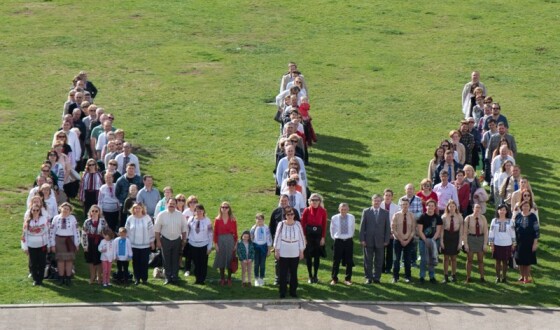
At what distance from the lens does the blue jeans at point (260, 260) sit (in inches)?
1121

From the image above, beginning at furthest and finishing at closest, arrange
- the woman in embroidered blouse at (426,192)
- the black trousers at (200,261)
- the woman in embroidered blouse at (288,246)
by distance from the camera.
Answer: the woman in embroidered blouse at (426,192)
the black trousers at (200,261)
the woman in embroidered blouse at (288,246)

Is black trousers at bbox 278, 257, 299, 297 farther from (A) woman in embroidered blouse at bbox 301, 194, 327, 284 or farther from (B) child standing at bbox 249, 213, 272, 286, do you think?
(A) woman in embroidered blouse at bbox 301, 194, 327, 284

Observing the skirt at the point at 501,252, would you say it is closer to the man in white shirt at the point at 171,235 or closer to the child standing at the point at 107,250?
the man in white shirt at the point at 171,235

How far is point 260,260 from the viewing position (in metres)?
28.5

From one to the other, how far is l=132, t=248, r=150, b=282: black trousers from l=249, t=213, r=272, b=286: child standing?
2.14 metres

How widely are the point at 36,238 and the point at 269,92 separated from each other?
17113mm

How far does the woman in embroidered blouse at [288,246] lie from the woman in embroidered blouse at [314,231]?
0.88m

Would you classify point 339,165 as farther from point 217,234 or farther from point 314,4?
point 314,4

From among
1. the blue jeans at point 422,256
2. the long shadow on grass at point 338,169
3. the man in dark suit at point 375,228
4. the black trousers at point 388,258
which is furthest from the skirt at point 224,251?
the long shadow on grass at point 338,169

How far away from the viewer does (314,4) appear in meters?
55.3

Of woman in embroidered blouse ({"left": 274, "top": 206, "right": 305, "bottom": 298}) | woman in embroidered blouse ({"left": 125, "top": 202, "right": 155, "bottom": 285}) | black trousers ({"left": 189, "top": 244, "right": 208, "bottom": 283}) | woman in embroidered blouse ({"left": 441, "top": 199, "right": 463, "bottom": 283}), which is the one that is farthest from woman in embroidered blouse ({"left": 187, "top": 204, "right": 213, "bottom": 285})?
woman in embroidered blouse ({"left": 441, "top": 199, "right": 463, "bottom": 283})

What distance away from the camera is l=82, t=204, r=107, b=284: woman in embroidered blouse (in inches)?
1115

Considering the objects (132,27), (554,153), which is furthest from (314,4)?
(554,153)

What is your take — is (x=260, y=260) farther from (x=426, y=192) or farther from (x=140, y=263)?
(x=426, y=192)
